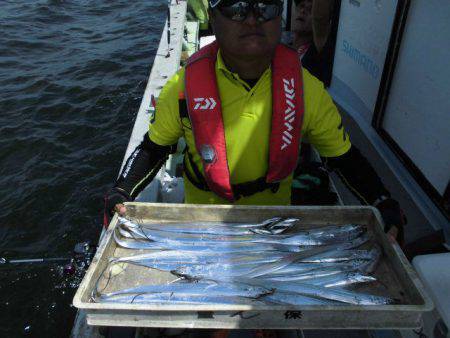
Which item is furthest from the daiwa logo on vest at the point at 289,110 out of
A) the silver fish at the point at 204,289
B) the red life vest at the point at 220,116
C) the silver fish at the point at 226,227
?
the silver fish at the point at 204,289

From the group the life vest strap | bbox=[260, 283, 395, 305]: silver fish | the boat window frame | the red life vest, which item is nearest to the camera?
bbox=[260, 283, 395, 305]: silver fish

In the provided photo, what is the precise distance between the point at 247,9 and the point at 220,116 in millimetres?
693

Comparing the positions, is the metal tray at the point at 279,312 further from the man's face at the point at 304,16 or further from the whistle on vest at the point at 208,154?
the man's face at the point at 304,16

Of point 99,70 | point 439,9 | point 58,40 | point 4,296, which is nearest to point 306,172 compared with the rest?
point 439,9

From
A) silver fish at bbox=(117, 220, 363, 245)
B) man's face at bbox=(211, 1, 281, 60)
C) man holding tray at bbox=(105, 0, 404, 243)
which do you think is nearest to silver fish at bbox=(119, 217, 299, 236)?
silver fish at bbox=(117, 220, 363, 245)

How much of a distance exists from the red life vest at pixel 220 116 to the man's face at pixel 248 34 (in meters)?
0.29

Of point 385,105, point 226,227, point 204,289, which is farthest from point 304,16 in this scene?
point 204,289

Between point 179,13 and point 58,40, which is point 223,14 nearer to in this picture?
point 179,13

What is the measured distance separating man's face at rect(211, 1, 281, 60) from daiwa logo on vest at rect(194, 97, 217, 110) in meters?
0.35

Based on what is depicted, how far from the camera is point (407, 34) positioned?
156 inches

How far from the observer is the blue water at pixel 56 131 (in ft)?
17.2

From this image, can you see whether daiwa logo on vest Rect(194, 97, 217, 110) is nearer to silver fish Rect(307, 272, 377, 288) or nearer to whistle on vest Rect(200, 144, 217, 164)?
whistle on vest Rect(200, 144, 217, 164)

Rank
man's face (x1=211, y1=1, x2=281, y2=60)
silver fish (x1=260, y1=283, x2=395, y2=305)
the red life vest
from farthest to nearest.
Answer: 1. the red life vest
2. man's face (x1=211, y1=1, x2=281, y2=60)
3. silver fish (x1=260, y1=283, x2=395, y2=305)

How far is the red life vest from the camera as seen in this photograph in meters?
2.57
